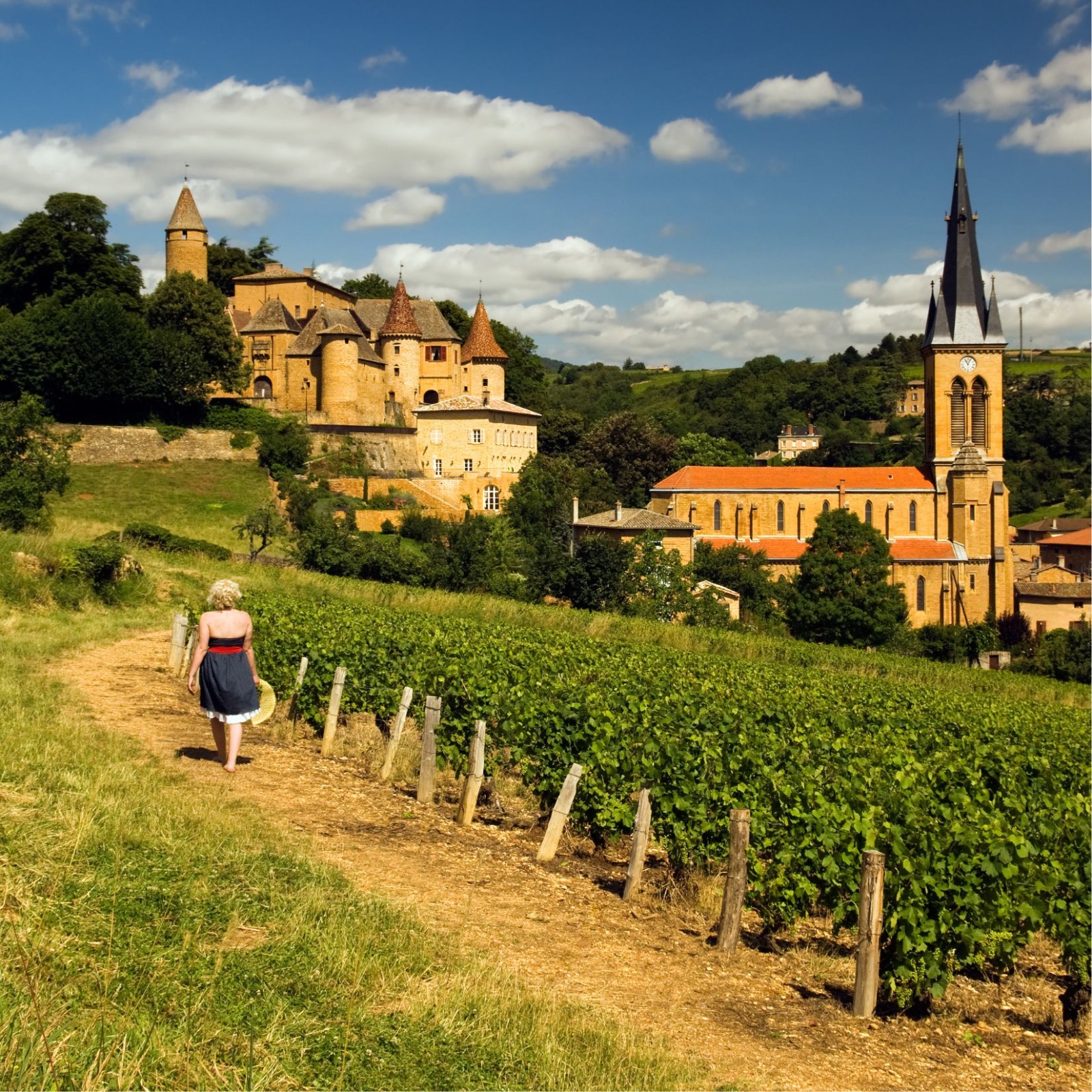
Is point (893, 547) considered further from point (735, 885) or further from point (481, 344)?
point (735, 885)

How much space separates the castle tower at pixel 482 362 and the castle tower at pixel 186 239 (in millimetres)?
16848

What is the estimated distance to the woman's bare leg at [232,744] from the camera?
10688mm

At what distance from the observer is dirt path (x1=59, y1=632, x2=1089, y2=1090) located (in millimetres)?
6594

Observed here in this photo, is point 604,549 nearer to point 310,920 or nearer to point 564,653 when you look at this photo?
point 564,653

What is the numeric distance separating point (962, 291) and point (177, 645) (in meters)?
62.7

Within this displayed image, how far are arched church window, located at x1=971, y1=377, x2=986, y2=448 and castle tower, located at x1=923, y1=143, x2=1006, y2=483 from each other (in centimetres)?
4

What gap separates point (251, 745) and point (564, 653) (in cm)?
644

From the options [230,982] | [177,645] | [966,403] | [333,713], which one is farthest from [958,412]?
[230,982]

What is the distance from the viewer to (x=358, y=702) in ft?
46.3

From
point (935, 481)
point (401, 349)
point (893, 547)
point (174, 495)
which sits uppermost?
point (401, 349)

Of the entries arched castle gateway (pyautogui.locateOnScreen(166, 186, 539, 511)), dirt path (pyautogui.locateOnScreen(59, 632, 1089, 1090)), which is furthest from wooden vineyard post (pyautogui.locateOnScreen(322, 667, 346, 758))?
arched castle gateway (pyautogui.locateOnScreen(166, 186, 539, 511))

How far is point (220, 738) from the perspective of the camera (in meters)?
11.1

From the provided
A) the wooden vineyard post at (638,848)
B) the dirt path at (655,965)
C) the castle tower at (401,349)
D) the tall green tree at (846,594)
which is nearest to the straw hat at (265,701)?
the dirt path at (655,965)

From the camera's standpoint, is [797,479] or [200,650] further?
[797,479]
